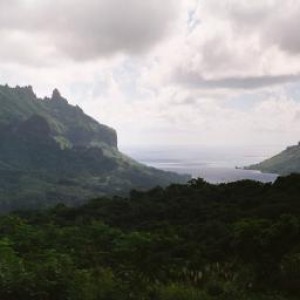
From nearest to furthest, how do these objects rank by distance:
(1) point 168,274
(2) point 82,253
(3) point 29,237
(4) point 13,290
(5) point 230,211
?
(4) point 13,290
(1) point 168,274
(2) point 82,253
(3) point 29,237
(5) point 230,211

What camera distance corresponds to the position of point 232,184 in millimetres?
66062

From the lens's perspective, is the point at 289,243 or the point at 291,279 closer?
the point at 291,279

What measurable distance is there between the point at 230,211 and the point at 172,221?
583cm

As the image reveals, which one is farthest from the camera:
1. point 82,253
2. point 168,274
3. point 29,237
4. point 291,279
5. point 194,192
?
point 194,192

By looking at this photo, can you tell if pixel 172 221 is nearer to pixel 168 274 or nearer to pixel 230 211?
pixel 230 211

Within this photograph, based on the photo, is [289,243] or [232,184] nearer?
[289,243]

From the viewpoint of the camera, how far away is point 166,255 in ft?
81.8

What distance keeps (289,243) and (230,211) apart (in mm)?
22000

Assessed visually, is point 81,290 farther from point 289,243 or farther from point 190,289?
point 289,243

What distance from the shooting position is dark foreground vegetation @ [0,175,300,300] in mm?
13570

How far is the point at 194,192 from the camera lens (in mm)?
65875

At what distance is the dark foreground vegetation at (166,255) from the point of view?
1357 centimetres

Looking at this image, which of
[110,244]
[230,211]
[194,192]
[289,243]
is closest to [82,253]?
[110,244]

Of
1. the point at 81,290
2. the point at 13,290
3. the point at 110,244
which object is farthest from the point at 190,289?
the point at 110,244
